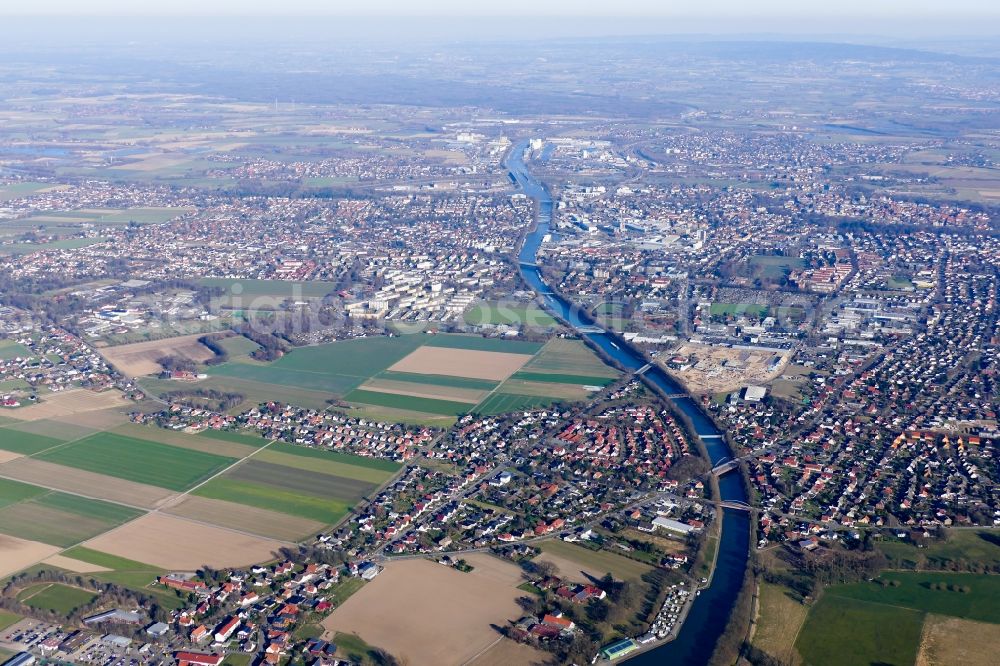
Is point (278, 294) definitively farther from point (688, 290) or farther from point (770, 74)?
point (770, 74)

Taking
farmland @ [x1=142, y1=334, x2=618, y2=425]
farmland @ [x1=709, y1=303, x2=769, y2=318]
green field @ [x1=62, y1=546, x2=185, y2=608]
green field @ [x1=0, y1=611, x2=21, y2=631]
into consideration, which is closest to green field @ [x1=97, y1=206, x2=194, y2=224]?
farmland @ [x1=142, y1=334, x2=618, y2=425]

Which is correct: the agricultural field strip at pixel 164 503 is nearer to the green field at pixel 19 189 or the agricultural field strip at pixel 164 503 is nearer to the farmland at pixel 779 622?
the farmland at pixel 779 622

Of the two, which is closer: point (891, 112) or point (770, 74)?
point (891, 112)

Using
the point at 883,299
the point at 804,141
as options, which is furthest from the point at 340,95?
the point at 883,299

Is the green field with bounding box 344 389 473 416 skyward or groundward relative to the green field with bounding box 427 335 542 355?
groundward

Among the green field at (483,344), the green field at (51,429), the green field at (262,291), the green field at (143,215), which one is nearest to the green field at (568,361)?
the green field at (483,344)

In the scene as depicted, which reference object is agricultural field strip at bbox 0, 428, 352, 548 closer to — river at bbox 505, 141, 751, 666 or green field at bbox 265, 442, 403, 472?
green field at bbox 265, 442, 403, 472

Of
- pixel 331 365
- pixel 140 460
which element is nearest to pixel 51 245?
pixel 331 365
